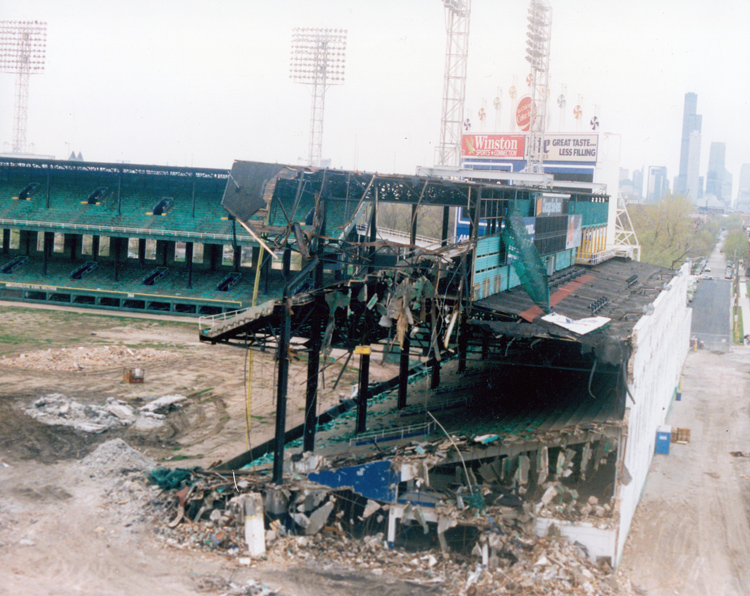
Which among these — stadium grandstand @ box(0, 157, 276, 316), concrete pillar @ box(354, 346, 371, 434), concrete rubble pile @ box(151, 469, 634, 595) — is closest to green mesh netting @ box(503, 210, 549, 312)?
concrete pillar @ box(354, 346, 371, 434)

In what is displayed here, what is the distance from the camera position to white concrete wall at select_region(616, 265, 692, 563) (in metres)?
18.6

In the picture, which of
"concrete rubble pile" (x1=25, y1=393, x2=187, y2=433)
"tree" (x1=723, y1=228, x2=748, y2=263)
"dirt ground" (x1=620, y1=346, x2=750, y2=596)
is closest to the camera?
"dirt ground" (x1=620, y1=346, x2=750, y2=596)

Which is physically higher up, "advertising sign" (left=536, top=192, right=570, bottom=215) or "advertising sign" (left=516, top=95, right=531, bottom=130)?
"advertising sign" (left=516, top=95, right=531, bottom=130)

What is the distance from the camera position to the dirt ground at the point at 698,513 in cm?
1795

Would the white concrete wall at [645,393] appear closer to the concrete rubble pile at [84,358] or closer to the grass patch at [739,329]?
the concrete rubble pile at [84,358]

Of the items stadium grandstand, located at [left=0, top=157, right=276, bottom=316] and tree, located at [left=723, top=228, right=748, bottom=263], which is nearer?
stadium grandstand, located at [left=0, top=157, right=276, bottom=316]

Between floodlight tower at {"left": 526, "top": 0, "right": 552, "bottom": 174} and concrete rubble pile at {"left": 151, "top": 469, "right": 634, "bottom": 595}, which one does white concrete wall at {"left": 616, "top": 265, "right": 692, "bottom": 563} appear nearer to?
concrete rubble pile at {"left": 151, "top": 469, "right": 634, "bottom": 595}

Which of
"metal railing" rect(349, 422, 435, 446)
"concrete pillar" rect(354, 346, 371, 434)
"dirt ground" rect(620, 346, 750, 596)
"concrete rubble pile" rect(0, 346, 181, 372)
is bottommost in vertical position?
"dirt ground" rect(620, 346, 750, 596)

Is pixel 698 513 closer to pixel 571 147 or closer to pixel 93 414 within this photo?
pixel 93 414

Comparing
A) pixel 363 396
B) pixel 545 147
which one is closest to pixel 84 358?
A: pixel 363 396

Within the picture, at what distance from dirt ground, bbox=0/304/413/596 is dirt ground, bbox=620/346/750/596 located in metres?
6.99

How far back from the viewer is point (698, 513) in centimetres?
2238

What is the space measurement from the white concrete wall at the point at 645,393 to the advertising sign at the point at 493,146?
34.4 metres

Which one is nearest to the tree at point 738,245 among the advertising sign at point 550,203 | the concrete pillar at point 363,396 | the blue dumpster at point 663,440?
the advertising sign at point 550,203
